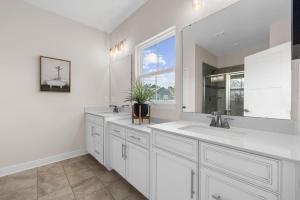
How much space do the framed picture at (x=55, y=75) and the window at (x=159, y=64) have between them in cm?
130

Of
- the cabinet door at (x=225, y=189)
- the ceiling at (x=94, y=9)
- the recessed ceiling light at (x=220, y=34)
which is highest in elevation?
the ceiling at (x=94, y=9)

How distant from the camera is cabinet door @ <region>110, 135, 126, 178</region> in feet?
6.01

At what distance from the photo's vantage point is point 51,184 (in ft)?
6.30

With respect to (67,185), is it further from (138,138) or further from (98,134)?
(138,138)

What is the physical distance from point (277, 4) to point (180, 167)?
4.81 ft

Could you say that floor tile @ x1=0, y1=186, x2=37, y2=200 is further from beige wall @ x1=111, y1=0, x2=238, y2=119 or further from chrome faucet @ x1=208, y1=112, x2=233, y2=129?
chrome faucet @ x1=208, y1=112, x2=233, y2=129

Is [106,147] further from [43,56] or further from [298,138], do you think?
[298,138]

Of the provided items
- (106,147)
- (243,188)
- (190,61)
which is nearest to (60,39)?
(106,147)

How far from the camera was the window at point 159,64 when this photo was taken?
2.00m

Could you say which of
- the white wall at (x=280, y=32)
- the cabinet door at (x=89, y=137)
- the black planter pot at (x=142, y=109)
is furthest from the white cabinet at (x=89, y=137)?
the white wall at (x=280, y=32)

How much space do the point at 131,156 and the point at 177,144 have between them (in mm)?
751

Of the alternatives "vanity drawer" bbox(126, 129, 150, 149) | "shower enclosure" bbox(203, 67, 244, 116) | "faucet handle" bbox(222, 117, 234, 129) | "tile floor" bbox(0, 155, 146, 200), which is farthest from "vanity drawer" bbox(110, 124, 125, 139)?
"faucet handle" bbox(222, 117, 234, 129)

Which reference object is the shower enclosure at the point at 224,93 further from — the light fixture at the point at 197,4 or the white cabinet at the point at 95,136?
the white cabinet at the point at 95,136

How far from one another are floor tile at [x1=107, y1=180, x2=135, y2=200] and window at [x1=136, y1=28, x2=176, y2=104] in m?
1.20
